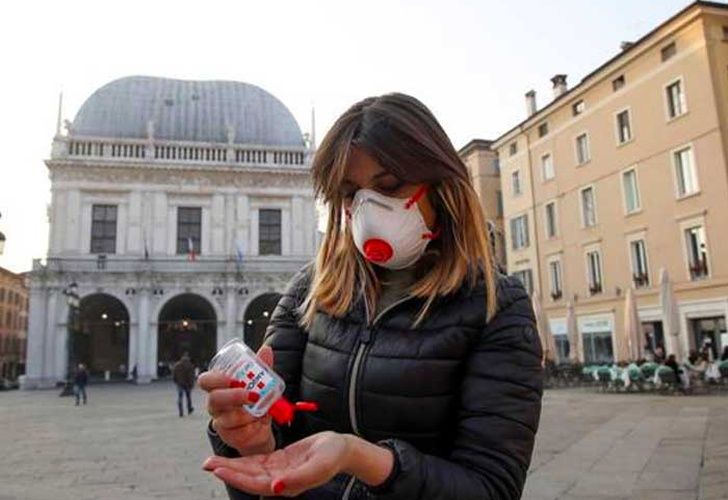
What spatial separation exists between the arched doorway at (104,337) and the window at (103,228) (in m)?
3.06

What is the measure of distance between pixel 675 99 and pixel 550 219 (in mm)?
9460

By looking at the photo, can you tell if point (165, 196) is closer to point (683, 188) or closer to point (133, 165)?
point (133, 165)

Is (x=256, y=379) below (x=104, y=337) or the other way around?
below

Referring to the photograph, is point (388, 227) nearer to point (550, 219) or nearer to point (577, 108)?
point (577, 108)

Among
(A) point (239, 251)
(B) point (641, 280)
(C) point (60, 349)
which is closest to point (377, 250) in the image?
(B) point (641, 280)

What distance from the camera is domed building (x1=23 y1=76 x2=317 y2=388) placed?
34.9 meters

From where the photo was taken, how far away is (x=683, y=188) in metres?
23.5

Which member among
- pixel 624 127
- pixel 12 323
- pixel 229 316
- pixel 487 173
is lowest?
pixel 229 316

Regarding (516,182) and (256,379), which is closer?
(256,379)

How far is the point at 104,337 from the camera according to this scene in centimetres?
3941

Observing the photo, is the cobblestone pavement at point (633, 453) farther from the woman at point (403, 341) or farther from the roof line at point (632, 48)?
the roof line at point (632, 48)

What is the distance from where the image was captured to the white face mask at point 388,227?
1.69 m

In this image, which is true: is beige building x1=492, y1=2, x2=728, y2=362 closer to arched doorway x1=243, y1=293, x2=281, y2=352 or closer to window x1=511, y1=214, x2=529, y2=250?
window x1=511, y1=214, x2=529, y2=250

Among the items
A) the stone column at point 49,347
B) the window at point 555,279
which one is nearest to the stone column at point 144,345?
the stone column at point 49,347
